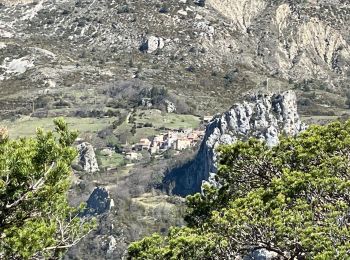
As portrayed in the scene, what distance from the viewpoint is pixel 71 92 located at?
193250 millimetres

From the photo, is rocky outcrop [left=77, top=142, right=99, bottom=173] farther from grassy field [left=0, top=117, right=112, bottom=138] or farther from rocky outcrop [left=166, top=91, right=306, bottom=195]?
rocky outcrop [left=166, top=91, right=306, bottom=195]

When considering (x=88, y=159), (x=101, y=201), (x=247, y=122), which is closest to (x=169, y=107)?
(x=88, y=159)

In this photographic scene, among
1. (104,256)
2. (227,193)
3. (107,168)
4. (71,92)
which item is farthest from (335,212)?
(71,92)

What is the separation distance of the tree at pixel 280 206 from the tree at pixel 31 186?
193 inches

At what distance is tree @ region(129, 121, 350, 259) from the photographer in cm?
1659

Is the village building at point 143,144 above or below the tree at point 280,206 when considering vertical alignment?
below

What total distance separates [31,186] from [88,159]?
134040mm

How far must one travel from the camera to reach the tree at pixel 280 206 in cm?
1659

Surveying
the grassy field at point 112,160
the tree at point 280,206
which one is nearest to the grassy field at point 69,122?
the grassy field at point 112,160

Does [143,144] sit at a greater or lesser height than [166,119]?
lesser

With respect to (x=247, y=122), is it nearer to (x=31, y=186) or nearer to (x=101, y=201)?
(x=101, y=201)

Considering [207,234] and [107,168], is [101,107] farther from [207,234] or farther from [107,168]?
[207,234]

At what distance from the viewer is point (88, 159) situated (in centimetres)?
14812

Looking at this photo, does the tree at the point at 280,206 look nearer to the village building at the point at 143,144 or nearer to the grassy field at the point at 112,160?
the grassy field at the point at 112,160
